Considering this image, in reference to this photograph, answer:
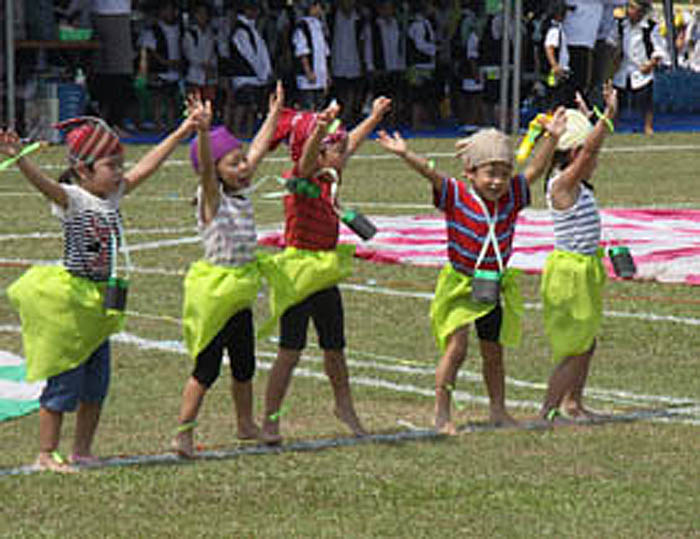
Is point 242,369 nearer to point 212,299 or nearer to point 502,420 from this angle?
point 212,299

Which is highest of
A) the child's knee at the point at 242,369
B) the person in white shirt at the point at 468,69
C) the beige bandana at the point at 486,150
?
the beige bandana at the point at 486,150

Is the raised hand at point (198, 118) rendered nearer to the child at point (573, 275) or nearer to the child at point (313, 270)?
the child at point (313, 270)

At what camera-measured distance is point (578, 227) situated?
27.7 ft

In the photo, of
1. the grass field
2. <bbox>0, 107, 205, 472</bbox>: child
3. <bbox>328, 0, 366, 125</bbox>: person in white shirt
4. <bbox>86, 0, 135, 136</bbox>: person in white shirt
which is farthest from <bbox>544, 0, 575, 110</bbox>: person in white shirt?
<bbox>0, 107, 205, 472</bbox>: child

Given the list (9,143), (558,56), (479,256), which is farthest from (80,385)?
(558,56)

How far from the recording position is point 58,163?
20.7 m

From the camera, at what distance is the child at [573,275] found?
27.3 feet

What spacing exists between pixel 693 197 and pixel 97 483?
39.2 ft

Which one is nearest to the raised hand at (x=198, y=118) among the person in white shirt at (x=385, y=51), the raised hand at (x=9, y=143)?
the raised hand at (x=9, y=143)

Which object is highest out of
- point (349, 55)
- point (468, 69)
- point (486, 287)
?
point (486, 287)

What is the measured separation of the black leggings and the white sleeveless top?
0.76 ft

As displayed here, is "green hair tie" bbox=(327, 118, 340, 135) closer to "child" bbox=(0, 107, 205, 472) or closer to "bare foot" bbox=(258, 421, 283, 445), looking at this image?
"child" bbox=(0, 107, 205, 472)

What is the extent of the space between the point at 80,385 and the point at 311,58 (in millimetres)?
18919

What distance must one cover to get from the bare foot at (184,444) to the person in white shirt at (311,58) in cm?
1851
